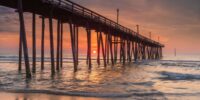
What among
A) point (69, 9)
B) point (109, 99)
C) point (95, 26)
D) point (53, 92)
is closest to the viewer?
point (109, 99)

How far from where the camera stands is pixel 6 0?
19859mm

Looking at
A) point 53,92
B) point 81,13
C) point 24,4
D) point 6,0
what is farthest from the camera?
point 81,13

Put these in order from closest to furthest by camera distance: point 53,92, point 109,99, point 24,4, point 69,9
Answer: point 109,99 < point 53,92 < point 24,4 < point 69,9

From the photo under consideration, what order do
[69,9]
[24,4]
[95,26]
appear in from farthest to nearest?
[95,26] → [69,9] → [24,4]

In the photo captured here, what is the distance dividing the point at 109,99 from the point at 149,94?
2143 mm

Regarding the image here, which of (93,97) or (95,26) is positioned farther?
(95,26)

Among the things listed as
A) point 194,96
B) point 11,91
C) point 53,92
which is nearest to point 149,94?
point 194,96

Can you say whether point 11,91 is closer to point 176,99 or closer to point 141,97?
point 141,97

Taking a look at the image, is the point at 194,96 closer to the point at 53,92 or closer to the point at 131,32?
the point at 53,92

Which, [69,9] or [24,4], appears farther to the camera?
[69,9]

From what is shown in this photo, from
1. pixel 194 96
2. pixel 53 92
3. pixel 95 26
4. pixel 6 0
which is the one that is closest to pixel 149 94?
pixel 194 96

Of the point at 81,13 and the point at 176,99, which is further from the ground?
the point at 81,13

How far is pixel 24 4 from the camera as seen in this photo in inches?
856

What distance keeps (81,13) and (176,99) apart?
1517 cm
